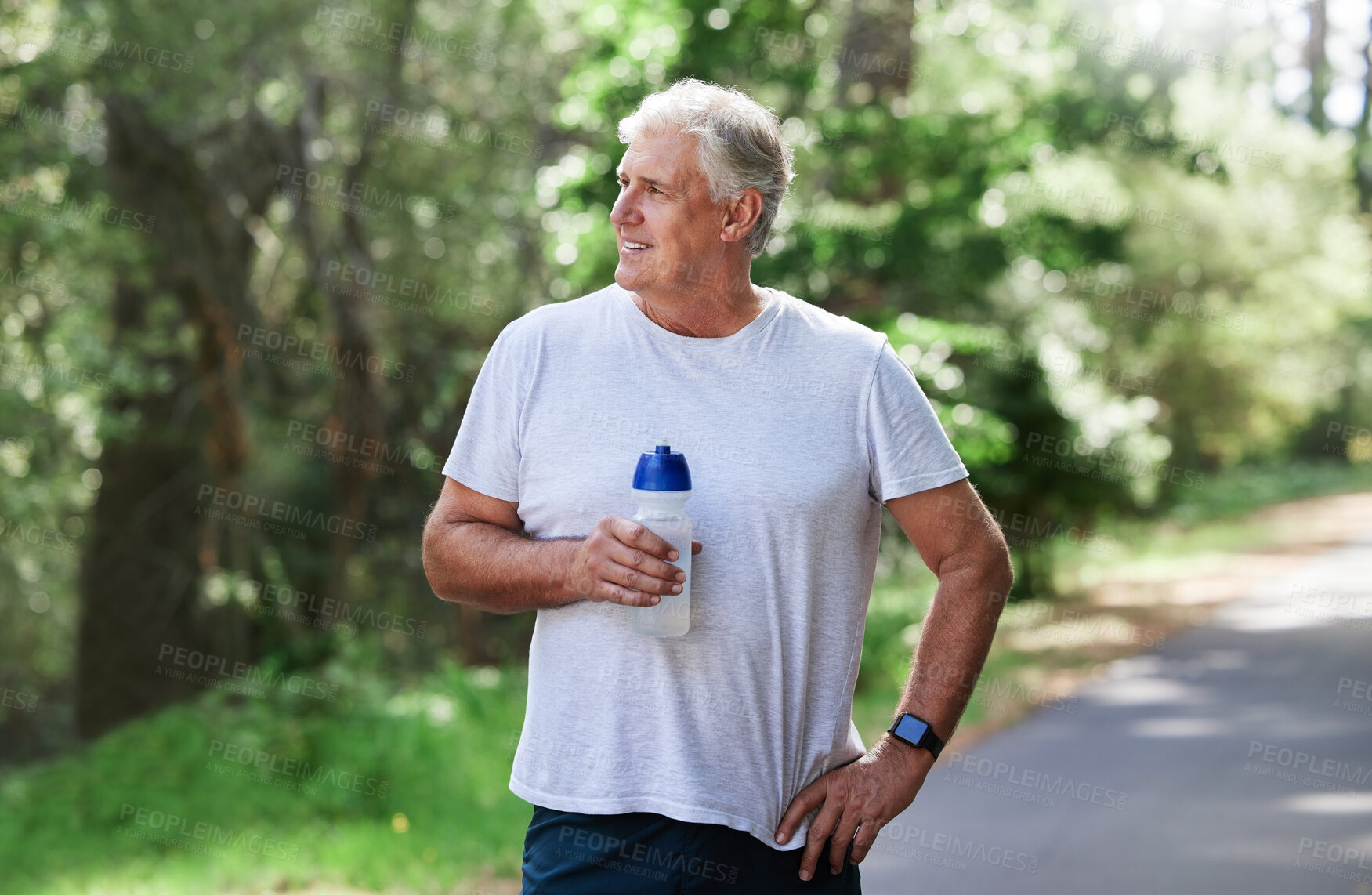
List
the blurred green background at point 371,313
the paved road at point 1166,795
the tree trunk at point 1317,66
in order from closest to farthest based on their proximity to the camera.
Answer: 1. the paved road at point 1166,795
2. the blurred green background at point 371,313
3. the tree trunk at point 1317,66

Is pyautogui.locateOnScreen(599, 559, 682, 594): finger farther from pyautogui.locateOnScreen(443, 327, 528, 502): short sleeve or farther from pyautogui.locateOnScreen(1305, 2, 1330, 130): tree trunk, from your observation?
pyautogui.locateOnScreen(1305, 2, 1330, 130): tree trunk

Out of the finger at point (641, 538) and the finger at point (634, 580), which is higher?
the finger at point (641, 538)

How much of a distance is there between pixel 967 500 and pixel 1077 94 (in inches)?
330

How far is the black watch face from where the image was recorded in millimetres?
2443

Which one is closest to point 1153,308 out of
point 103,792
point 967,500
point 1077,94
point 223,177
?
point 1077,94

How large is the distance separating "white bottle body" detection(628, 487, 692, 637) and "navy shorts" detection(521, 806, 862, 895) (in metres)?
0.36

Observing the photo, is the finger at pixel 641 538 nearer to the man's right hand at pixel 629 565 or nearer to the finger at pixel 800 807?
the man's right hand at pixel 629 565

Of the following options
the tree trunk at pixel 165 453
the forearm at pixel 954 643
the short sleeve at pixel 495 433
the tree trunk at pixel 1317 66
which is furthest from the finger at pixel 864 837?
the tree trunk at pixel 1317 66

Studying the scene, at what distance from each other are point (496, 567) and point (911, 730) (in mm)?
869

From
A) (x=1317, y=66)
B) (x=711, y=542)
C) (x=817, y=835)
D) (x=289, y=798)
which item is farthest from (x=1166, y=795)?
(x=1317, y=66)

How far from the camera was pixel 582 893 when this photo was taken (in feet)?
7.68

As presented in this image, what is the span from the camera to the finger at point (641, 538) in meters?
2.15

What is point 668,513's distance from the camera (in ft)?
7.33

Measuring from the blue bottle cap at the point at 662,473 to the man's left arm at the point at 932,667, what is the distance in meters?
0.46
